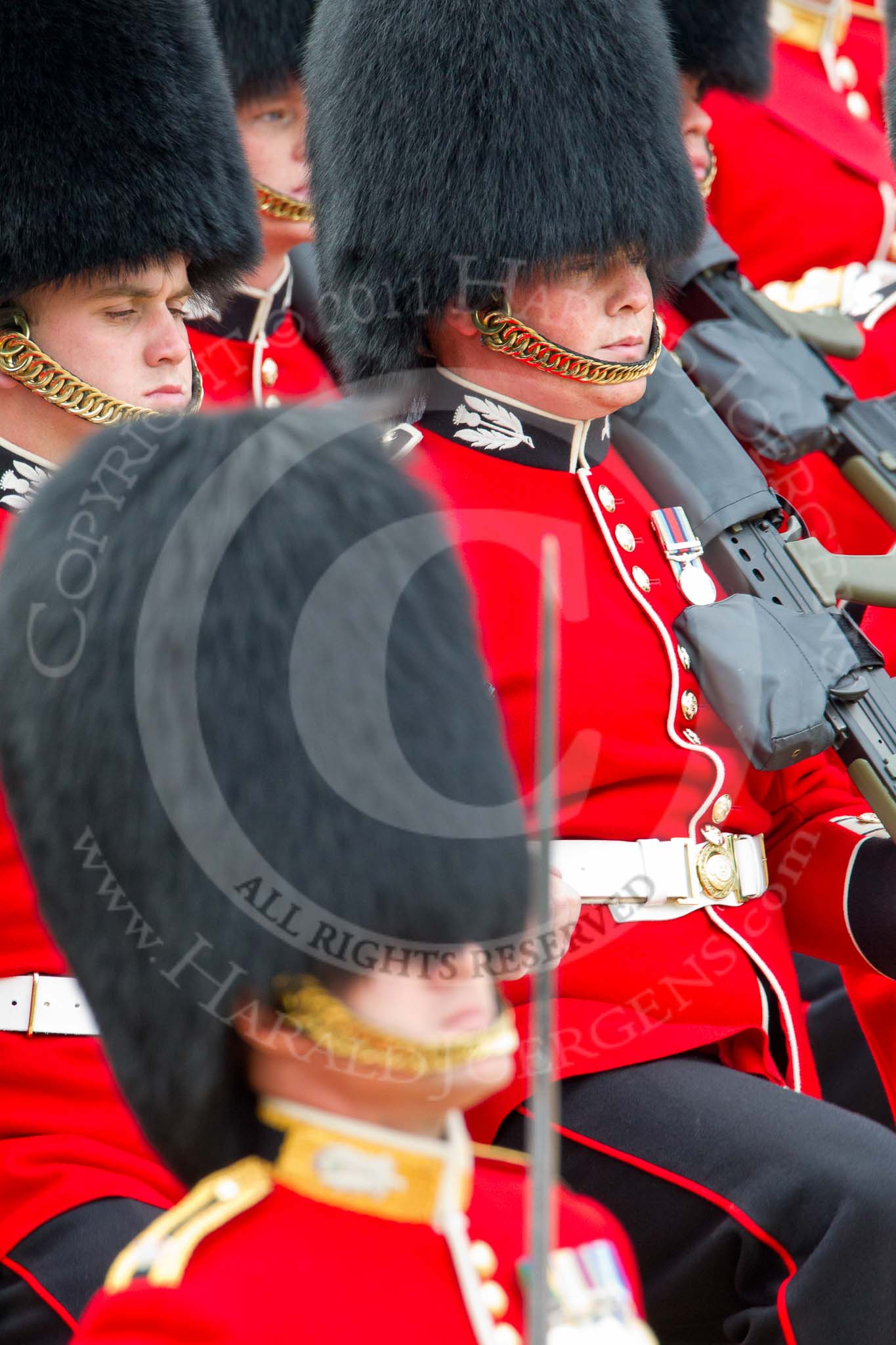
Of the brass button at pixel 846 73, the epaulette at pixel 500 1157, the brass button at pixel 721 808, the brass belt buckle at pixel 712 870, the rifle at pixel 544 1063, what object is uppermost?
the rifle at pixel 544 1063

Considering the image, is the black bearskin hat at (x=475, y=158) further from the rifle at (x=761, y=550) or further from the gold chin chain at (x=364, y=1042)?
the gold chin chain at (x=364, y=1042)

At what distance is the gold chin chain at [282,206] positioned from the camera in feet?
9.97

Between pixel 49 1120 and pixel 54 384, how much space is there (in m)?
0.80

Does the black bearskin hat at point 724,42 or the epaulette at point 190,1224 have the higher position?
the epaulette at point 190,1224

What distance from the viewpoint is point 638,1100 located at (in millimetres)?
2078

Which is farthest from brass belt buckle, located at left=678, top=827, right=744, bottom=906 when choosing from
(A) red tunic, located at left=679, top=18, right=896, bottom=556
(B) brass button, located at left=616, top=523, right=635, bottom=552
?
(A) red tunic, located at left=679, top=18, right=896, bottom=556

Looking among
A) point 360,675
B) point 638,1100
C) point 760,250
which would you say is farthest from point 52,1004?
point 760,250

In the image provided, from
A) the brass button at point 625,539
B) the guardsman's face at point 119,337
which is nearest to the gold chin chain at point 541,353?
the brass button at point 625,539

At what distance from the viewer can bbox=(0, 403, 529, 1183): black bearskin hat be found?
1.22 metres

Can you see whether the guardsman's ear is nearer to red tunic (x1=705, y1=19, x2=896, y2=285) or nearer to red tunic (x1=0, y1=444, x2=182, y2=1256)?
red tunic (x1=0, y1=444, x2=182, y2=1256)

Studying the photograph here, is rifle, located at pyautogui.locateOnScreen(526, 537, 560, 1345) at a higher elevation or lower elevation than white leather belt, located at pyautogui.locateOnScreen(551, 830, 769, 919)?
higher

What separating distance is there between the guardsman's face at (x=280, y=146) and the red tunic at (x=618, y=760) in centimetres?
88

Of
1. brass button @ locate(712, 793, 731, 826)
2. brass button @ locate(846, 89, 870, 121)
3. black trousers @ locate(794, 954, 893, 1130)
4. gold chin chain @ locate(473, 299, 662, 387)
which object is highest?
gold chin chain @ locate(473, 299, 662, 387)

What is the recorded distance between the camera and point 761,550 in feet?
7.88
